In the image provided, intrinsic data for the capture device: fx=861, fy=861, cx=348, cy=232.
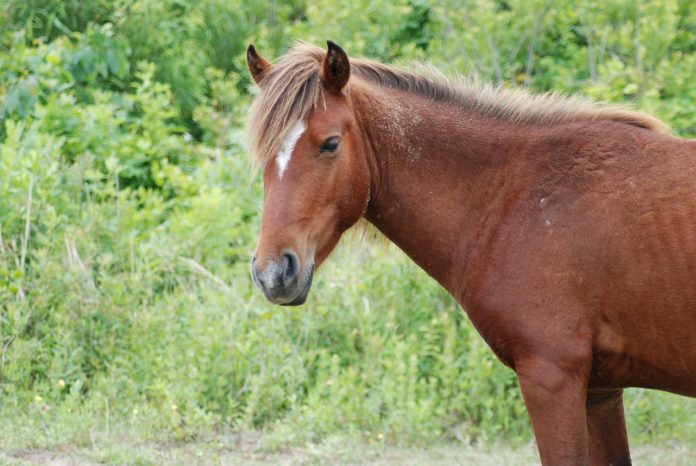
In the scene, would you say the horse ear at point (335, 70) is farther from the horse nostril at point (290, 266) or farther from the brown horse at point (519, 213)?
the horse nostril at point (290, 266)

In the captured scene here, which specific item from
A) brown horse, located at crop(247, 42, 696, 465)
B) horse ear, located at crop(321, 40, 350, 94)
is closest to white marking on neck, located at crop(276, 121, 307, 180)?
brown horse, located at crop(247, 42, 696, 465)

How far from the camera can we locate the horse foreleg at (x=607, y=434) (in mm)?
3768

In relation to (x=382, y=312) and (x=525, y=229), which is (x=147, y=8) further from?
(x=525, y=229)

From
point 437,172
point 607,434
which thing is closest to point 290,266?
point 437,172

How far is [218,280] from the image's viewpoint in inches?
253

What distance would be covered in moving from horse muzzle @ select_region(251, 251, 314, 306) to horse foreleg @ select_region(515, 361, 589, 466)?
37.7 inches

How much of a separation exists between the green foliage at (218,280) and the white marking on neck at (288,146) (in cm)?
81

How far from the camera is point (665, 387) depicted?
3.46 metres

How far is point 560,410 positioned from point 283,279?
1.17 metres

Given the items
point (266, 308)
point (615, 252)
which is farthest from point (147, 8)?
point (615, 252)

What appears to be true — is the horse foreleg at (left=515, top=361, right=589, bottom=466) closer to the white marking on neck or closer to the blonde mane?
the blonde mane

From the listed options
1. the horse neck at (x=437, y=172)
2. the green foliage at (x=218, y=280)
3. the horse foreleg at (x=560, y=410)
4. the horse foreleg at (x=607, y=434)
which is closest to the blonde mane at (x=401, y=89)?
the horse neck at (x=437, y=172)

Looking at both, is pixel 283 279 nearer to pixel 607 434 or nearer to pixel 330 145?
pixel 330 145

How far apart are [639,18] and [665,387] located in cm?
505
